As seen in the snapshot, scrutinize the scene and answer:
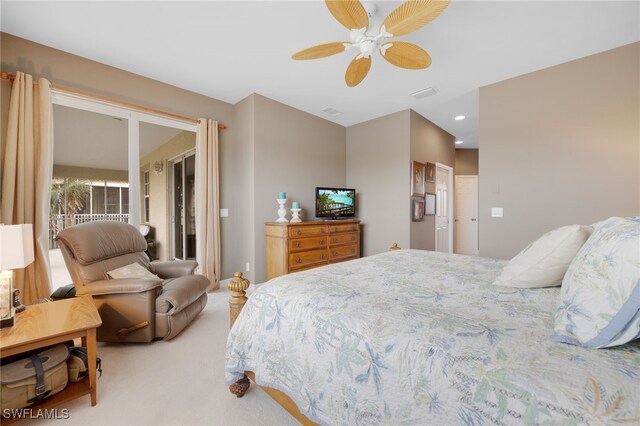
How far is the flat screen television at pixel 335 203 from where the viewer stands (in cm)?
419

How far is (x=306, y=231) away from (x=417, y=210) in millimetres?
2051

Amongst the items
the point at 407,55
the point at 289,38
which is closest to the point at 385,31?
the point at 407,55

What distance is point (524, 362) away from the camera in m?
0.72

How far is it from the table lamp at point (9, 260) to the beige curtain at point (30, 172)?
50.8 inches

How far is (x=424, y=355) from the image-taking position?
0.82m

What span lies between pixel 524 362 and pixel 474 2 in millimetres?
2572

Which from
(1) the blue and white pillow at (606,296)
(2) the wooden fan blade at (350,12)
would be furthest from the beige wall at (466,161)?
(1) the blue and white pillow at (606,296)

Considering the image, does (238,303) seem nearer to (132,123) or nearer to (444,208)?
(132,123)

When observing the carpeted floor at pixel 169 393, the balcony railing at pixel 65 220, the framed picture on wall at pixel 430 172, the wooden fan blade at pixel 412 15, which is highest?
the wooden fan blade at pixel 412 15

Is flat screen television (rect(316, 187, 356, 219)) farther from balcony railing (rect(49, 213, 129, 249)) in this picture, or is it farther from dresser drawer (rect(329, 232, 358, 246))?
balcony railing (rect(49, 213, 129, 249))

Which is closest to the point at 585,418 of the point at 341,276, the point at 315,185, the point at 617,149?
the point at 341,276

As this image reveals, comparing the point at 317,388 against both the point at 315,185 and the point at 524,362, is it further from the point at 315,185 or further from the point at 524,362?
the point at 315,185

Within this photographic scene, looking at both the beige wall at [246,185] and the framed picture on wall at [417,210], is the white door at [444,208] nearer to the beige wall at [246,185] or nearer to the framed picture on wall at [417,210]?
the framed picture on wall at [417,210]

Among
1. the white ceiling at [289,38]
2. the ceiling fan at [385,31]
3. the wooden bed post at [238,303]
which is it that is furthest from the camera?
the white ceiling at [289,38]
